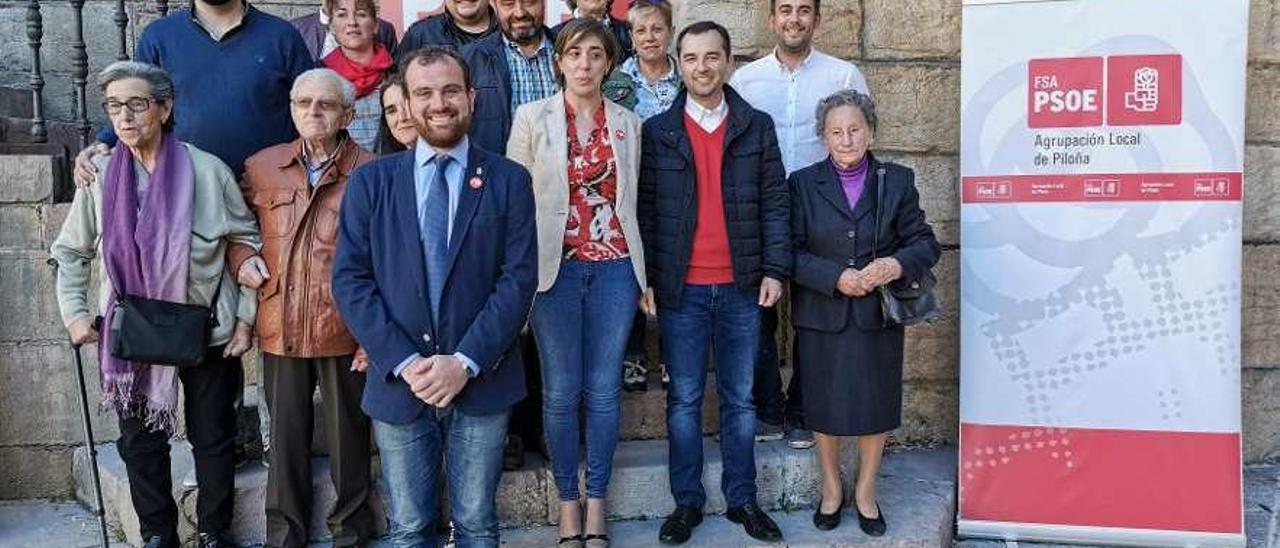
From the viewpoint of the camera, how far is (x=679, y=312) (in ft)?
12.5

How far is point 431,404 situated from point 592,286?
79 centimetres

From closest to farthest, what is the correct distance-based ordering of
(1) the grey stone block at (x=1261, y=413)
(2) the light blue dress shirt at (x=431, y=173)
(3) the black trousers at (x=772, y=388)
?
(2) the light blue dress shirt at (x=431, y=173) < (3) the black trousers at (x=772, y=388) < (1) the grey stone block at (x=1261, y=413)

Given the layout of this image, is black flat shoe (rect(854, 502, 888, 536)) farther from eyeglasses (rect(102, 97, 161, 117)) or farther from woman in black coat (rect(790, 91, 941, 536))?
eyeglasses (rect(102, 97, 161, 117))

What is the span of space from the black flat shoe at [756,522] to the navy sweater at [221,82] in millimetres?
2202

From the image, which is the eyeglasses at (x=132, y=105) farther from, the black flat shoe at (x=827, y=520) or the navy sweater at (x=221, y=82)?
the black flat shoe at (x=827, y=520)

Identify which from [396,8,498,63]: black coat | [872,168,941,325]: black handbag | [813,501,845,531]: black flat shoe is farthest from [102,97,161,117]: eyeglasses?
[813,501,845,531]: black flat shoe

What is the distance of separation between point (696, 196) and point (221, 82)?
5.85 feet

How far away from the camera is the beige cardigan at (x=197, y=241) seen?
356 centimetres

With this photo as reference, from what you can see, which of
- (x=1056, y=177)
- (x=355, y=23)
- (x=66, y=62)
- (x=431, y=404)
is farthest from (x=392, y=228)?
(x=66, y=62)

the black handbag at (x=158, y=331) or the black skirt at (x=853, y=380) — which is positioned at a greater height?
the black handbag at (x=158, y=331)

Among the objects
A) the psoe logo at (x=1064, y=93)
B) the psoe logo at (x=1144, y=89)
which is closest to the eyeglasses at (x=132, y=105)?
the psoe logo at (x=1064, y=93)

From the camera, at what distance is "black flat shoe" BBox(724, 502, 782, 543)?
395 cm

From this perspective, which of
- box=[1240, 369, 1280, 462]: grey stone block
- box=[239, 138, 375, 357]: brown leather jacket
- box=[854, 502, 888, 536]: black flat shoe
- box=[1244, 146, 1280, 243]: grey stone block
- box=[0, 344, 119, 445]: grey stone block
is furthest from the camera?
box=[1240, 369, 1280, 462]: grey stone block

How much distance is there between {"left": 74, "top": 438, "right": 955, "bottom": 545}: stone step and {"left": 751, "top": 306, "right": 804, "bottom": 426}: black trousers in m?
0.13
